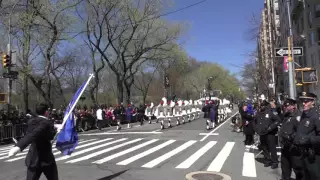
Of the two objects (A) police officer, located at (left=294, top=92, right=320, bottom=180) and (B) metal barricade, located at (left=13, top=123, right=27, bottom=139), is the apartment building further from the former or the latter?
(A) police officer, located at (left=294, top=92, right=320, bottom=180)

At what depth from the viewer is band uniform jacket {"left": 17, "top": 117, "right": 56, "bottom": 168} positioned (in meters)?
5.86

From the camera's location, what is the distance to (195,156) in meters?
11.3

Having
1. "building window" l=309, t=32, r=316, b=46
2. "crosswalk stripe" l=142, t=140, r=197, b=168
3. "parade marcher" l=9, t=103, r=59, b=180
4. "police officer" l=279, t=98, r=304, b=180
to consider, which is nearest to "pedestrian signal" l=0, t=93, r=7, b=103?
"crosswalk stripe" l=142, t=140, r=197, b=168

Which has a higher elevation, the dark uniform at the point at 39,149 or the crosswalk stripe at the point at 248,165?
the dark uniform at the point at 39,149

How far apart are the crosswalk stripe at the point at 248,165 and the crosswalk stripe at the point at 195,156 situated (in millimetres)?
1465

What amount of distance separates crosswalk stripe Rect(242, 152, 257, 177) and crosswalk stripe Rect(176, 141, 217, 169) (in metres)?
1.47

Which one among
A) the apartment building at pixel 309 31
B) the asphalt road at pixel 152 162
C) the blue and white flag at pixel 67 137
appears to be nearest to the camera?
the blue and white flag at pixel 67 137

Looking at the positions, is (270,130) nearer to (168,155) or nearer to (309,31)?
(168,155)

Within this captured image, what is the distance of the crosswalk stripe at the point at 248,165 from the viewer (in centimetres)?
860

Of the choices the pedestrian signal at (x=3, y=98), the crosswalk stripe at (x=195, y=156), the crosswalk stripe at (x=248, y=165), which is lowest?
the crosswalk stripe at (x=248, y=165)

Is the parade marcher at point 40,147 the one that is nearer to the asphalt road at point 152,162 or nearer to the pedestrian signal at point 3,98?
the asphalt road at point 152,162

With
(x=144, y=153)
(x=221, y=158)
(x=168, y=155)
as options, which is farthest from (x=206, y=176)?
(x=144, y=153)

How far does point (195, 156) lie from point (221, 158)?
879 millimetres

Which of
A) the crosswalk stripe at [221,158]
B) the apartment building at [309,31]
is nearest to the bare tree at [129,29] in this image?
the apartment building at [309,31]
